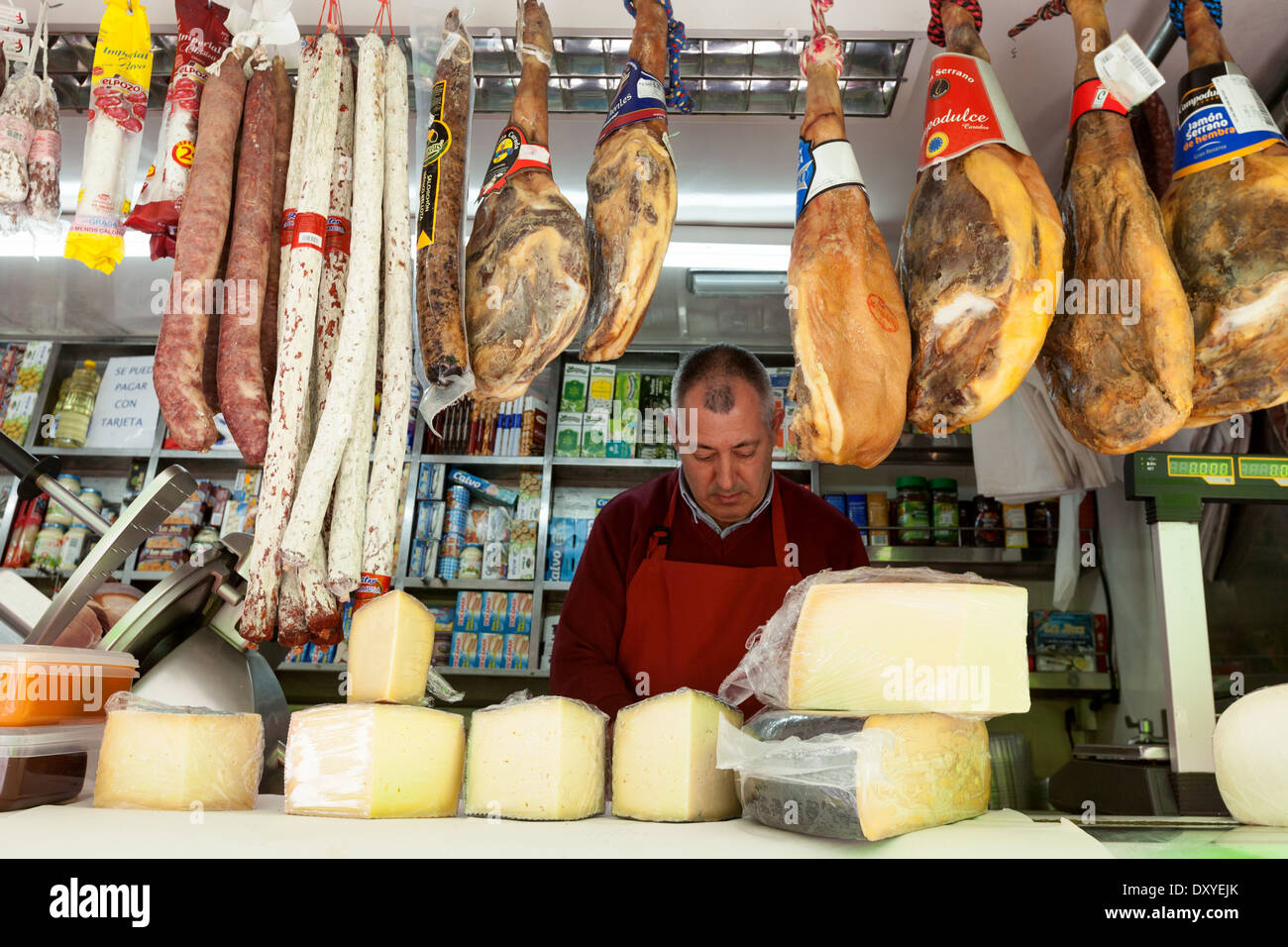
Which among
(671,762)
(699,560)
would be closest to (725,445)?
(699,560)

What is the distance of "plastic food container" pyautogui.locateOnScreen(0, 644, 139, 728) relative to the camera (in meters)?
1.16

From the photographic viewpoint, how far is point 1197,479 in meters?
1.66

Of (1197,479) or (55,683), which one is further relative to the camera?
(1197,479)

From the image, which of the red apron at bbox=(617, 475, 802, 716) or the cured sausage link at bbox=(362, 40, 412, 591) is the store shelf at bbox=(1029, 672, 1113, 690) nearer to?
the red apron at bbox=(617, 475, 802, 716)

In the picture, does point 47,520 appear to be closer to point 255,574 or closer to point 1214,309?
point 255,574

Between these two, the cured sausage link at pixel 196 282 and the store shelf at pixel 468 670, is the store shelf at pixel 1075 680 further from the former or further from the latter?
the cured sausage link at pixel 196 282

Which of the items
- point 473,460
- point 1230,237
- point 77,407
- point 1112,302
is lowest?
point 1112,302

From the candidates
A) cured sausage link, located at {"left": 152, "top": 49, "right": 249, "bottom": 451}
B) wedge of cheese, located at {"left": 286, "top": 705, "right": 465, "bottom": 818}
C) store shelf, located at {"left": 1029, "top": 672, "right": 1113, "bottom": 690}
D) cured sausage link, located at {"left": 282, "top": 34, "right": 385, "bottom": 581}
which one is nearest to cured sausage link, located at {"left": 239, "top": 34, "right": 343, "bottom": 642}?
cured sausage link, located at {"left": 282, "top": 34, "right": 385, "bottom": 581}

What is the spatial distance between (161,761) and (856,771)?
877 millimetres

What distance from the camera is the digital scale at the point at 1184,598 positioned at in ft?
5.03

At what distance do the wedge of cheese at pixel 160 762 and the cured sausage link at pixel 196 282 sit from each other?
523 mm

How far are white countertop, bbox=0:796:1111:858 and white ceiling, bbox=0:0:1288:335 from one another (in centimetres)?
116

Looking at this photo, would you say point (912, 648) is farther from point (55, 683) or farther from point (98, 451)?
point (98, 451)
